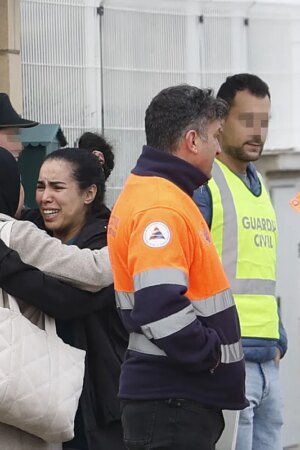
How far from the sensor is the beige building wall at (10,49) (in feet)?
19.6

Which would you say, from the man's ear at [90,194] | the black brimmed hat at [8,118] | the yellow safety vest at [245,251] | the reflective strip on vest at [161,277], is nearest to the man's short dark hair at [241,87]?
the yellow safety vest at [245,251]

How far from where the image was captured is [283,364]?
6871mm

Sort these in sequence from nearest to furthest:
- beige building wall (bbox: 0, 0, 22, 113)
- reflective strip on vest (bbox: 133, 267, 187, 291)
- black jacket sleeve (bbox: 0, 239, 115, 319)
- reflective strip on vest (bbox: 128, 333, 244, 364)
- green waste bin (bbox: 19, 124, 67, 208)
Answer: reflective strip on vest (bbox: 133, 267, 187, 291) < reflective strip on vest (bbox: 128, 333, 244, 364) < black jacket sleeve (bbox: 0, 239, 115, 319) < green waste bin (bbox: 19, 124, 67, 208) < beige building wall (bbox: 0, 0, 22, 113)

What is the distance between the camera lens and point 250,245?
4.38 metres

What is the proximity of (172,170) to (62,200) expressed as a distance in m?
0.88

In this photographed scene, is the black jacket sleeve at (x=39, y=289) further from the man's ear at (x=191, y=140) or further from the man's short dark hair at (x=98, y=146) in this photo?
the man's short dark hair at (x=98, y=146)

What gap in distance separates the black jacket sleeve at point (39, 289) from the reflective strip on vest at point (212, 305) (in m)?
0.66

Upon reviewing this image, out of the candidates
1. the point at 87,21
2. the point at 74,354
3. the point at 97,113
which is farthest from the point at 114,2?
the point at 74,354

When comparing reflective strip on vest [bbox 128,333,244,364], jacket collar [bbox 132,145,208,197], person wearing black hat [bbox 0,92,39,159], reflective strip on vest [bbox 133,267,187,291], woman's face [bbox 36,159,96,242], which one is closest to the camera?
reflective strip on vest [bbox 133,267,187,291]

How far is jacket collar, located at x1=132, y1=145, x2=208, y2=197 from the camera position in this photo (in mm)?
3533

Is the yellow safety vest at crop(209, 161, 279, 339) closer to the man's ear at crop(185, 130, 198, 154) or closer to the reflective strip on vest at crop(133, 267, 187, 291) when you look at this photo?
the man's ear at crop(185, 130, 198, 154)

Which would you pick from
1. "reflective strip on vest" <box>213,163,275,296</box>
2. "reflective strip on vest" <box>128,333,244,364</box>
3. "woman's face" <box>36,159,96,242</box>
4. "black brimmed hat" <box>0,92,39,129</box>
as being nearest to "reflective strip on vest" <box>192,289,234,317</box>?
"reflective strip on vest" <box>128,333,244,364</box>

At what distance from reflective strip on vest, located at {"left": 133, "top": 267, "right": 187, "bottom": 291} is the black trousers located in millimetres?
370

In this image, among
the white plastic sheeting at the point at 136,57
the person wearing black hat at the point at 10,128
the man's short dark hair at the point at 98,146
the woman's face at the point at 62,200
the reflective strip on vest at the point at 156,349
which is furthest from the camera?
the white plastic sheeting at the point at 136,57
